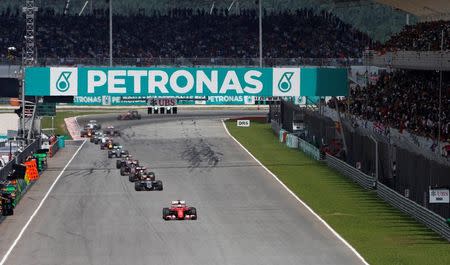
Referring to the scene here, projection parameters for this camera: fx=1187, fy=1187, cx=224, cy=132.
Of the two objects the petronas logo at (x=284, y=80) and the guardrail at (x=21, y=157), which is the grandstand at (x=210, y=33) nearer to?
the guardrail at (x=21, y=157)

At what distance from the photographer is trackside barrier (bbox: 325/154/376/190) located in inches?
2055

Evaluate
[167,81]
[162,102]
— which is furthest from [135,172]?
[162,102]

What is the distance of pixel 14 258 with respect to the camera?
3531 centimetres

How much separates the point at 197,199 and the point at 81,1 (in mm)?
74562

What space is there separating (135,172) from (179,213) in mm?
14255

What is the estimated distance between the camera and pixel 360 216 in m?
44.6

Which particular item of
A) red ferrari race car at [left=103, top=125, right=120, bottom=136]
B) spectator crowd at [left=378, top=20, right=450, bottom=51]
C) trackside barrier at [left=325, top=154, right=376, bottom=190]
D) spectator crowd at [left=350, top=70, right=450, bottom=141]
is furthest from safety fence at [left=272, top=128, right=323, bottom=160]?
red ferrari race car at [left=103, top=125, right=120, bottom=136]

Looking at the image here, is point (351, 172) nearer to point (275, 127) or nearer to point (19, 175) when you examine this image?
point (19, 175)

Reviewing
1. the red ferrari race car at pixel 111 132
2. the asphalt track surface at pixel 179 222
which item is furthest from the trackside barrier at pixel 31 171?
the red ferrari race car at pixel 111 132

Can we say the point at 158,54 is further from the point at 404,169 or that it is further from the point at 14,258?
the point at 14,258

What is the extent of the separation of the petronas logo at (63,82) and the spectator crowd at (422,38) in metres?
20.7

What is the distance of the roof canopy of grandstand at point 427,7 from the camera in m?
77.8

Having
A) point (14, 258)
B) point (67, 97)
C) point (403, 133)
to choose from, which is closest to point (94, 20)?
point (67, 97)

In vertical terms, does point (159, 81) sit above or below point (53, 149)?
above
